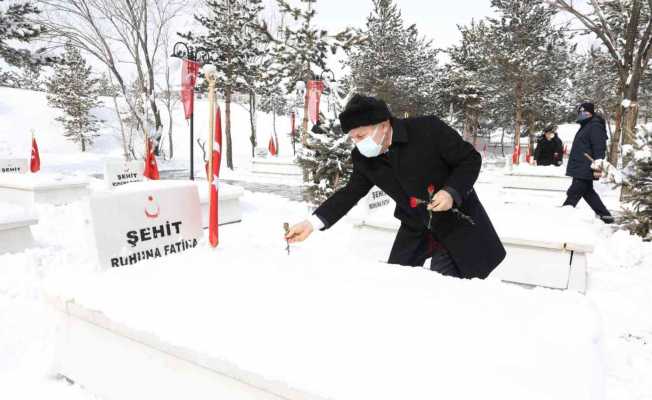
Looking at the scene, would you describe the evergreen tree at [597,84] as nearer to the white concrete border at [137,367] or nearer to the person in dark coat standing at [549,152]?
the person in dark coat standing at [549,152]

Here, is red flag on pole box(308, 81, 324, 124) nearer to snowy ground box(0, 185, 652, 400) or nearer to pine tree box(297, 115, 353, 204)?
pine tree box(297, 115, 353, 204)

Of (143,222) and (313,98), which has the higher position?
(313,98)

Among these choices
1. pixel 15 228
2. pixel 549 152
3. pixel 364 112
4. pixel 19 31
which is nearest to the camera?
pixel 364 112

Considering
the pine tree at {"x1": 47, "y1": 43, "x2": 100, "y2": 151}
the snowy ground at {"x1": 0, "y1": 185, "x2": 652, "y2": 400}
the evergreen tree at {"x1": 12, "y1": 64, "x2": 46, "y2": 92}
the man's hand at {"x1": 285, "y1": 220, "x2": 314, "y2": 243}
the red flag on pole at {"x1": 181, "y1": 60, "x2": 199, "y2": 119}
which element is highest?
the evergreen tree at {"x1": 12, "y1": 64, "x2": 46, "y2": 92}

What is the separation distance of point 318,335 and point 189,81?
677 centimetres

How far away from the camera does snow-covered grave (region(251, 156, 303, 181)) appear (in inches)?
657

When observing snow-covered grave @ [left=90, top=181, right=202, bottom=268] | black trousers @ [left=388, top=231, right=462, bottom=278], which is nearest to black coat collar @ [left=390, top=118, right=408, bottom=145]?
black trousers @ [left=388, top=231, right=462, bottom=278]

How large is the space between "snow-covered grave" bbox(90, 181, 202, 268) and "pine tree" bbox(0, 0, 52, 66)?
17069 millimetres

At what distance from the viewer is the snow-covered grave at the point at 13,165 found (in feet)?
33.1

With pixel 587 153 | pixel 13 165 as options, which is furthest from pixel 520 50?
pixel 13 165

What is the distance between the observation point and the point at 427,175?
7.95 ft

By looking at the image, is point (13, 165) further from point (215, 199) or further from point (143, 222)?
point (215, 199)

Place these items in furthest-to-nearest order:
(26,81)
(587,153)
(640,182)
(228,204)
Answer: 1. (26,81)
2. (228,204)
3. (587,153)
4. (640,182)

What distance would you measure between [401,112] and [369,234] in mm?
28906
